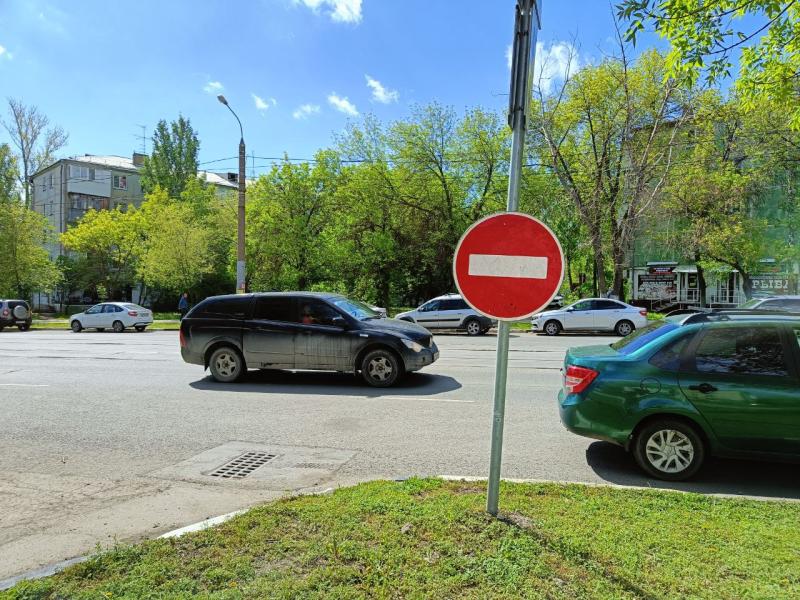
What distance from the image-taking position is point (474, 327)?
2231cm

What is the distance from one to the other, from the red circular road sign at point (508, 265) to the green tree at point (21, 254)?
4258 centimetres

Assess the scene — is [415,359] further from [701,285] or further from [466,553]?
[701,285]

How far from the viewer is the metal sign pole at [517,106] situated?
3281mm

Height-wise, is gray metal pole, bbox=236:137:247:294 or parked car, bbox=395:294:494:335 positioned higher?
gray metal pole, bbox=236:137:247:294

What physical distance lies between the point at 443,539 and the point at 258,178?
33.5m

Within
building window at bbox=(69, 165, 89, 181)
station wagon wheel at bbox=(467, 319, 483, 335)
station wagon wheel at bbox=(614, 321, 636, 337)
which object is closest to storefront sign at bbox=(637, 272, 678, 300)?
station wagon wheel at bbox=(614, 321, 636, 337)

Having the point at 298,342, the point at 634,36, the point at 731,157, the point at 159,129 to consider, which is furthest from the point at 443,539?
the point at 159,129

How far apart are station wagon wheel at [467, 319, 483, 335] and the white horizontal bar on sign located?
19190mm

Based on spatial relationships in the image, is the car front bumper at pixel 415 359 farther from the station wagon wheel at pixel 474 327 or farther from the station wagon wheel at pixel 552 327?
the station wagon wheel at pixel 552 327

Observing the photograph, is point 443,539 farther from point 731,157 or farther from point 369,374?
point 731,157

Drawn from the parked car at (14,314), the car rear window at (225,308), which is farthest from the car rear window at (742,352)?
the parked car at (14,314)

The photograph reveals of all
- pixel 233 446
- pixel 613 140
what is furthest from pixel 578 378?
pixel 613 140

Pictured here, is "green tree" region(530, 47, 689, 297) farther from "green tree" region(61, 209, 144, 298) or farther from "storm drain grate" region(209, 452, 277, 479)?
"green tree" region(61, 209, 144, 298)

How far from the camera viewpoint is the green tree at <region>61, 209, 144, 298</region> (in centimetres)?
4109
